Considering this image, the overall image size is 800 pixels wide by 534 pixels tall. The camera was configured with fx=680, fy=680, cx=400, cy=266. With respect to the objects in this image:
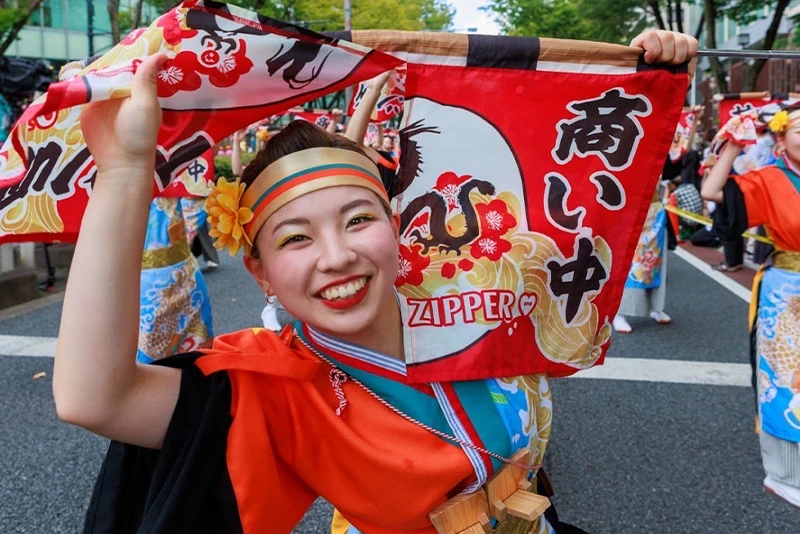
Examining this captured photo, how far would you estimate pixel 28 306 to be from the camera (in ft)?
22.3

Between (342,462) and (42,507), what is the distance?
7.84 feet

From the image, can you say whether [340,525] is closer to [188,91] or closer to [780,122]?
[188,91]

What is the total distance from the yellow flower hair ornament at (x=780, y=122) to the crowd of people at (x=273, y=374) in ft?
6.11

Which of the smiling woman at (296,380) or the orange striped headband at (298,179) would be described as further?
the orange striped headband at (298,179)

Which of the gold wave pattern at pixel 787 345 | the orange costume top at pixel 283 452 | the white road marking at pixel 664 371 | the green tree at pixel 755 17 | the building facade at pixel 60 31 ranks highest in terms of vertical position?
the building facade at pixel 60 31

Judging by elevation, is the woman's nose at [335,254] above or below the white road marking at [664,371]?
above

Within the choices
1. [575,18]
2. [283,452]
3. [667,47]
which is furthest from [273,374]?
[575,18]

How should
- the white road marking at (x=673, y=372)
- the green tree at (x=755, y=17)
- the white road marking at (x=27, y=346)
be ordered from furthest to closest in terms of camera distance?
the green tree at (x=755, y=17), the white road marking at (x=27, y=346), the white road marking at (x=673, y=372)

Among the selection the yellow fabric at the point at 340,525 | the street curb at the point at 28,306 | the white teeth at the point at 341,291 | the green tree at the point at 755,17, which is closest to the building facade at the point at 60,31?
the green tree at the point at 755,17

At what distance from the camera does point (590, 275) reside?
1545 millimetres

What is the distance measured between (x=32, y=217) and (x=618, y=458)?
121 inches

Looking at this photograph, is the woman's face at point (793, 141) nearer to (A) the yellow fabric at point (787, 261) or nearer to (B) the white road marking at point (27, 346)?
(A) the yellow fabric at point (787, 261)

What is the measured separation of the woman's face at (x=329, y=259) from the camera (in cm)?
127

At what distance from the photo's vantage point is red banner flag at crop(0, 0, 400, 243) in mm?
1206
